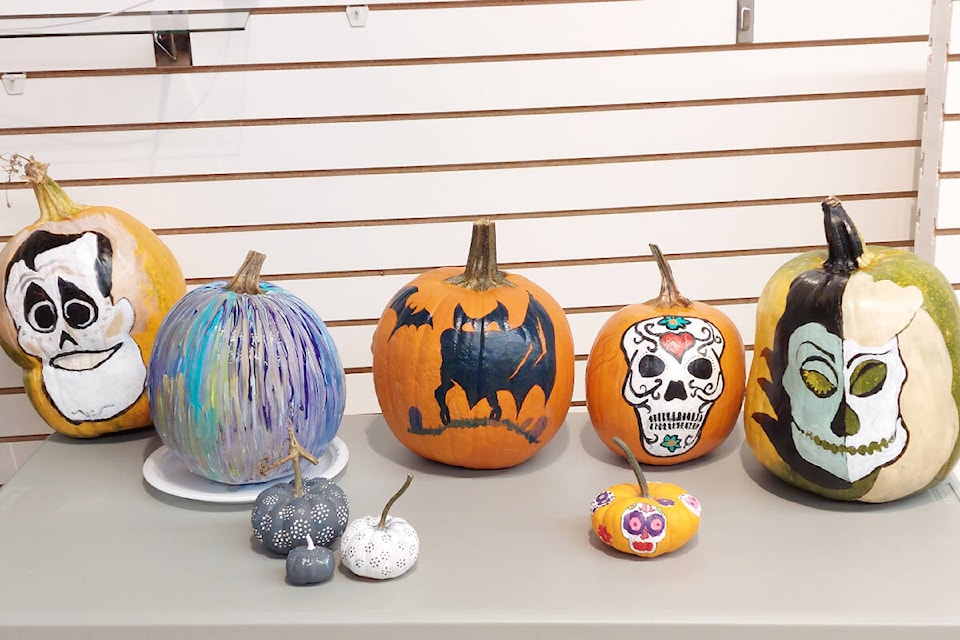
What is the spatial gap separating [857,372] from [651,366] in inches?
10.1

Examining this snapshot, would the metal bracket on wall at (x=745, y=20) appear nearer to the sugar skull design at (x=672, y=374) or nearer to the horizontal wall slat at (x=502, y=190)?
the horizontal wall slat at (x=502, y=190)

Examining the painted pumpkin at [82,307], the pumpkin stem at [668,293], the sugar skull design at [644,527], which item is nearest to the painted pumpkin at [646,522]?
the sugar skull design at [644,527]

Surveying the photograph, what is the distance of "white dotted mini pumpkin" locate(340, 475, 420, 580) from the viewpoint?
104 cm

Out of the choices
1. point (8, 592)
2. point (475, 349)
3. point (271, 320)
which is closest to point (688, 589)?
point (475, 349)

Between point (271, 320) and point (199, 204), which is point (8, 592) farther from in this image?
point (199, 204)

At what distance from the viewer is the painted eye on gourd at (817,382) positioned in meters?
1.14

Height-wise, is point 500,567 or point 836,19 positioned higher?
point 836,19

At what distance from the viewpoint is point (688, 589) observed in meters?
1.02

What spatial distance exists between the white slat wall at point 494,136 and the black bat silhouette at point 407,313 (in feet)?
1.14

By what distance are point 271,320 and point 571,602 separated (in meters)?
0.53

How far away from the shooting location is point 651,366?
4.07 feet

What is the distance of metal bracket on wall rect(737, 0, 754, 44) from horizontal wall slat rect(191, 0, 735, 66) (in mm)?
14

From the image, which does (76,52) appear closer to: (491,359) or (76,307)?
(76,307)

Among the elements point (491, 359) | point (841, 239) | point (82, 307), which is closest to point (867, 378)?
point (841, 239)
